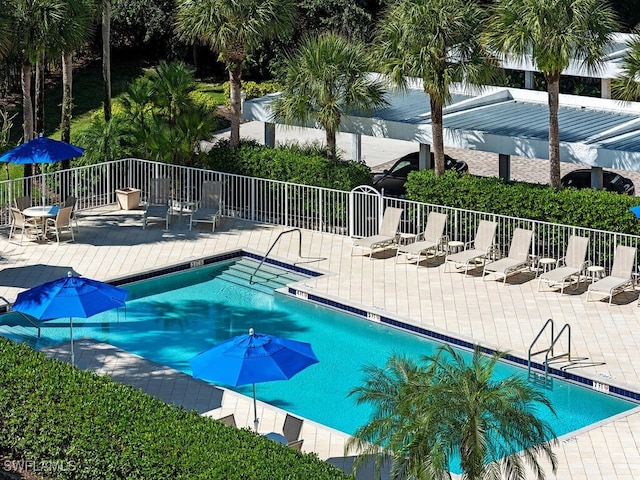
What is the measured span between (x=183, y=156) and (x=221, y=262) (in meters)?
5.00

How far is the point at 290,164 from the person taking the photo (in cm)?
2880

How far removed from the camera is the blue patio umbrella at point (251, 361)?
1659cm

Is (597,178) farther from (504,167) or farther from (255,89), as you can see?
(255,89)

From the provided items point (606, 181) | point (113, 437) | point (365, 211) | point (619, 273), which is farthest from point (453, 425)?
point (606, 181)

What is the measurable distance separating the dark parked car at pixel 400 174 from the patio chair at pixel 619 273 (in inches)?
301

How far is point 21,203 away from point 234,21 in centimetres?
623

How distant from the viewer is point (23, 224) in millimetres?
27016

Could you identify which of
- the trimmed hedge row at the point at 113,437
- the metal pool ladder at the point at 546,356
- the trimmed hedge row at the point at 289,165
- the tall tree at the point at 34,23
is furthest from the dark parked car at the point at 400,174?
the trimmed hedge row at the point at 113,437

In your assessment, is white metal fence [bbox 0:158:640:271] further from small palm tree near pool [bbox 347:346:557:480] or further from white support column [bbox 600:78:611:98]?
small palm tree near pool [bbox 347:346:557:480]

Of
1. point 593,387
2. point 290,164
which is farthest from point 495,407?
point 290,164

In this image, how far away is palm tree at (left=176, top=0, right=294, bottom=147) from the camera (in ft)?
93.6

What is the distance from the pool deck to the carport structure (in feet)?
11.7

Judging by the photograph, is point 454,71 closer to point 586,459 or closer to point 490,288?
point 490,288

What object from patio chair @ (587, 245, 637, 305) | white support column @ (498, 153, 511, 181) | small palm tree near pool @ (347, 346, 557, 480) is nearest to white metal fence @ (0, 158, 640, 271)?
patio chair @ (587, 245, 637, 305)
